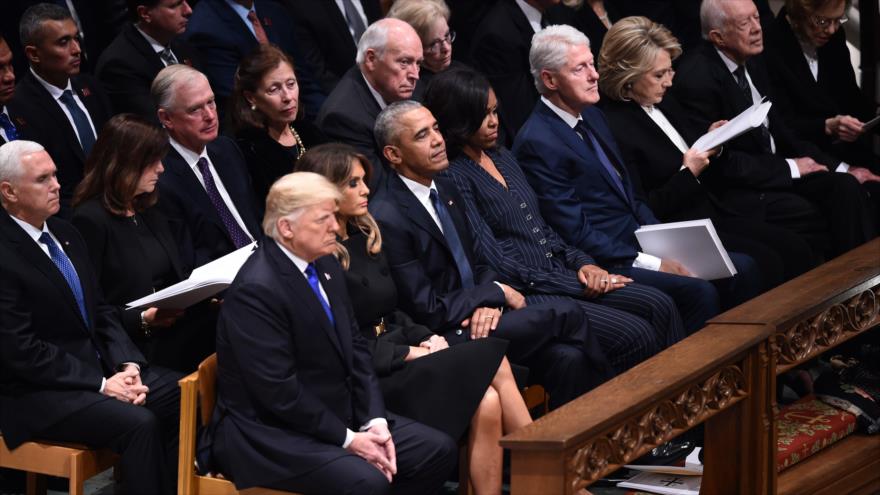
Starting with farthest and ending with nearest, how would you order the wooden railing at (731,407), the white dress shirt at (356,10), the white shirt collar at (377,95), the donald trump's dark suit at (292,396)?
1. the white dress shirt at (356,10)
2. the white shirt collar at (377,95)
3. the donald trump's dark suit at (292,396)
4. the wooden railing at (731,407)

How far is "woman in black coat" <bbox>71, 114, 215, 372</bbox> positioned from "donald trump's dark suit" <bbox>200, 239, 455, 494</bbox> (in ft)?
1.98

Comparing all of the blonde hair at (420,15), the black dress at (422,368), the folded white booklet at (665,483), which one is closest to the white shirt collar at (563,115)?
the blonde hair at (420,15)

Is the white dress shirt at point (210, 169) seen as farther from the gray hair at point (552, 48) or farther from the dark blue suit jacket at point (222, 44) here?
the gray hair at point (552, 48)

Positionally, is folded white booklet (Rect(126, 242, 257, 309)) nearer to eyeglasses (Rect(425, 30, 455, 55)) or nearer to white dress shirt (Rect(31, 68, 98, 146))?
white dress shirt (Rect(31, 68, 98, 146))

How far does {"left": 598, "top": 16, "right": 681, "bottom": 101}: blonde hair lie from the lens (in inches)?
212

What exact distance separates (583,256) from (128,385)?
5.86 ft

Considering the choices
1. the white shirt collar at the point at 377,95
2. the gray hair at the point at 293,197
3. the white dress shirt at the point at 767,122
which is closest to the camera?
the gray hair at the point at 293,197

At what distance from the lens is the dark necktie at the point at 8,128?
188 inches

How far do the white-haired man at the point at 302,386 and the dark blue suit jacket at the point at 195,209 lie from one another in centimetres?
84

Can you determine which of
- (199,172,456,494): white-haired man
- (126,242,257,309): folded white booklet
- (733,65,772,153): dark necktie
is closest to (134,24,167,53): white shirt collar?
(126,242,257,309): folded white booklet

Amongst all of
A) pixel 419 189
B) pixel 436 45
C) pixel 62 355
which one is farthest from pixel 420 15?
pixel 62 355

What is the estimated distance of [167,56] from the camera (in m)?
5.34

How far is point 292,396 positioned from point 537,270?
4.76ft

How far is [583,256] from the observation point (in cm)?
498
